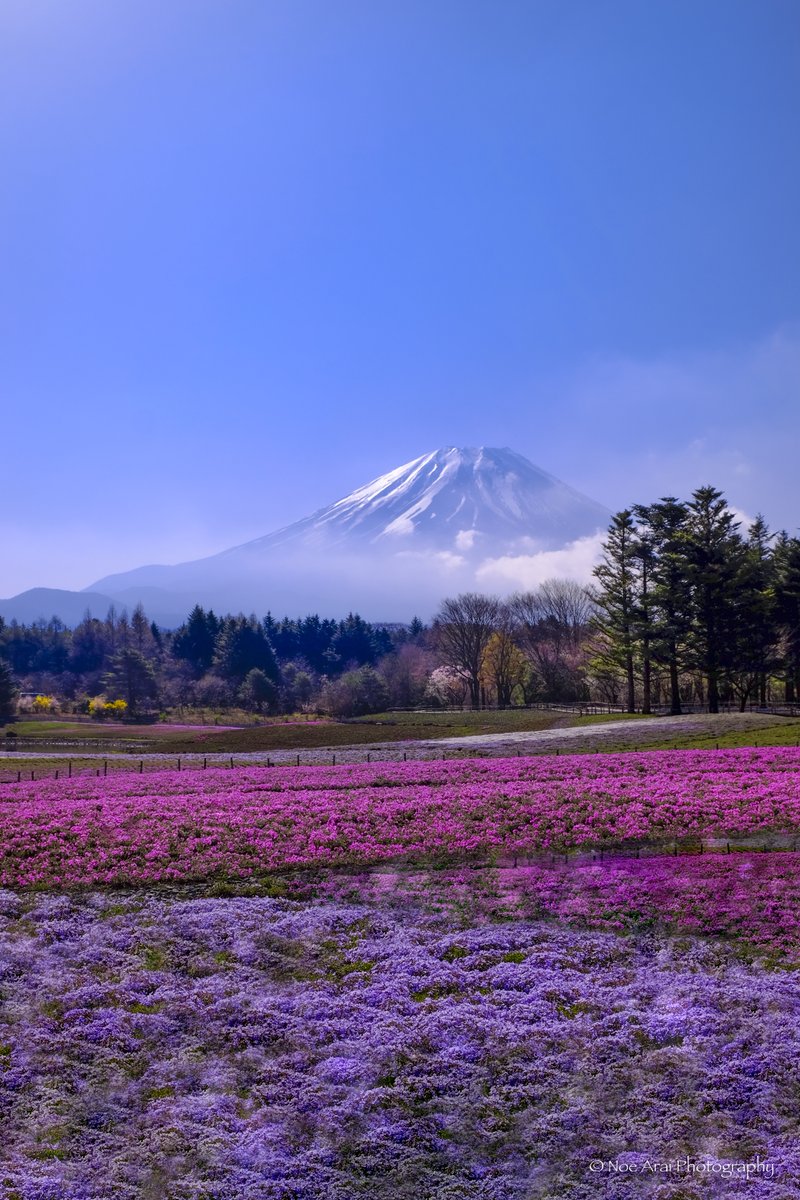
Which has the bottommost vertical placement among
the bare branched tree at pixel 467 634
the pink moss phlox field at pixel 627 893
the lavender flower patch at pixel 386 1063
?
the lavender flower patch at pixel 386 1063

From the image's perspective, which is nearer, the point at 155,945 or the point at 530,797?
the point at 155,945

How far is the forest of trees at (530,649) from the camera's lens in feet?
201

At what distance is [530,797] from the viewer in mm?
25547

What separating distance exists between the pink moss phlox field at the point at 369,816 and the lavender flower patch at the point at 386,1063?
5.00 m

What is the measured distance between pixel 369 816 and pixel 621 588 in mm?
49938

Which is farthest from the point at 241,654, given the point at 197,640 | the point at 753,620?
the point at 753,620

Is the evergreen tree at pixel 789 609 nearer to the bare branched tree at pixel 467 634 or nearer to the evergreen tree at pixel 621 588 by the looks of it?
the evergreen tree at pixel 621 588

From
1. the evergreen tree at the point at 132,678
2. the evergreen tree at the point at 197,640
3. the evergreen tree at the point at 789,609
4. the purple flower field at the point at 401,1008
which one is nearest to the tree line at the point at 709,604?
the evergreen tree at the point at 789,609

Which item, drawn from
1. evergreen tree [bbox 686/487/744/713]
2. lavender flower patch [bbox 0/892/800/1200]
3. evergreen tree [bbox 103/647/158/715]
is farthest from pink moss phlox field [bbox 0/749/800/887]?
evergreen tree [bbox 103/647/158/715]

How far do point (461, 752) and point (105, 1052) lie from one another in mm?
33009

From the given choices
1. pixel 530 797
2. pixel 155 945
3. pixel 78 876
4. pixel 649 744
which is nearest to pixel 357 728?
pixel 649 744

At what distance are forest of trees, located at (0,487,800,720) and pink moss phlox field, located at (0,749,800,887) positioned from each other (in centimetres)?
3122

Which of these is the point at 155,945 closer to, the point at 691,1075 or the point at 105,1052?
the point at 105,1052

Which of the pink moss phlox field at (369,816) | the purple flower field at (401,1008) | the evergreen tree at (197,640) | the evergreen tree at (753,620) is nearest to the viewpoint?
the purple flower field at (401,1008)
